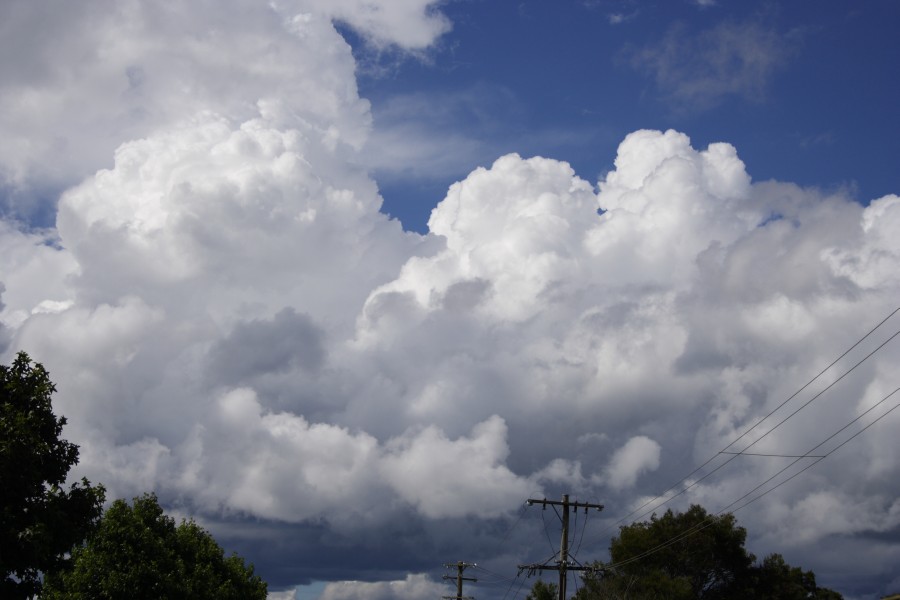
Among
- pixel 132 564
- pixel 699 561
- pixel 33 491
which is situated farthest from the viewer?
pixel 699 561

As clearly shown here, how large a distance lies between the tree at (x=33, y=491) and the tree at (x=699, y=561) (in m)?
58.8

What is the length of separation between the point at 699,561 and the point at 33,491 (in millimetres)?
65868

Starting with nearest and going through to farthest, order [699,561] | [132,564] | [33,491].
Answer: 1. [33,491]
2. [132,564]
3. [699,561]

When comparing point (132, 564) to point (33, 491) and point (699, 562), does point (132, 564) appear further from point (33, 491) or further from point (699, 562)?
point (699, 562)

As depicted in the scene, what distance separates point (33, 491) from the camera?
22641 mm

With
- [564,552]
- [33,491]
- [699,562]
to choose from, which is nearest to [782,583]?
[699,562]

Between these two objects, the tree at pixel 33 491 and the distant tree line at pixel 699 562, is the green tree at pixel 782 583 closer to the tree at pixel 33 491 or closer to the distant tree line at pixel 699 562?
the distant tree line at pixel 699 562

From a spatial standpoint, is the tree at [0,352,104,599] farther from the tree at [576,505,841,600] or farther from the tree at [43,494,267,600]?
the tree at [576,505,841,600]

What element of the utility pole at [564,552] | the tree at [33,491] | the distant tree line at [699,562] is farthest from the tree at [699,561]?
the tree at [33,491]

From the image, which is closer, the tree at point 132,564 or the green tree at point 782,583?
the tree at point 132,564

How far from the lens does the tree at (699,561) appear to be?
78188mm

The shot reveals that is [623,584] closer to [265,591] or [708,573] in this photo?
[708,573]

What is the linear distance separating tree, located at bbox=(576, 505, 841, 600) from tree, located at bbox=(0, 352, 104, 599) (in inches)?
2314

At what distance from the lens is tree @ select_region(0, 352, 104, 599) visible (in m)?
22.0
